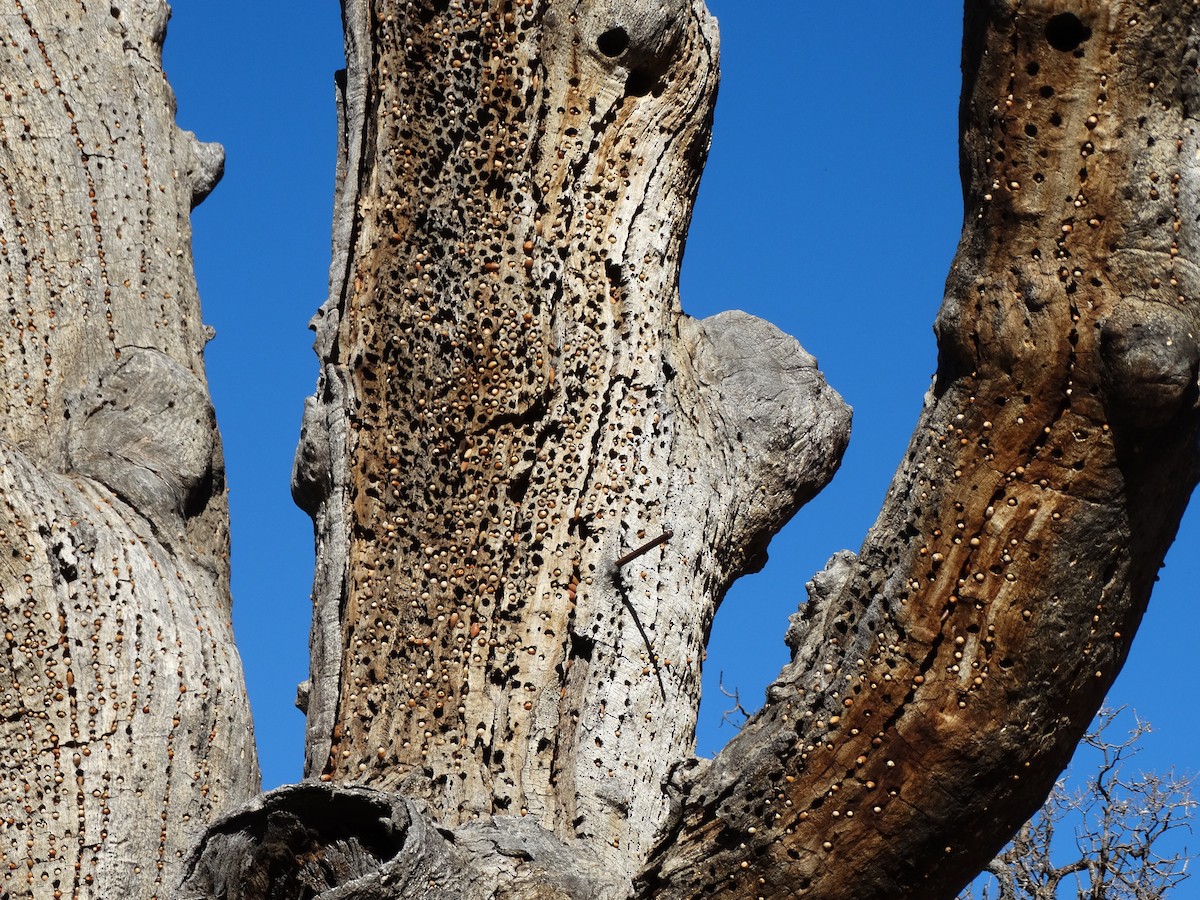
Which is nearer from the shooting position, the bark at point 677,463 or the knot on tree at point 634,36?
the bark at point 677,463

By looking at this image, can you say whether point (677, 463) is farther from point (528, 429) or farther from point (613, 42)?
point (613, 42)

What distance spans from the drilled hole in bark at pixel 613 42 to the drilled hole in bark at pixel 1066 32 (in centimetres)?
152

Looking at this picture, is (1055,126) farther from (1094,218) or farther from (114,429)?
(114,429)

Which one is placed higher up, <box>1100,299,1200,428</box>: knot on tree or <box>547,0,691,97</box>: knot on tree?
<box>547,0,691,97</box>: knot on tree

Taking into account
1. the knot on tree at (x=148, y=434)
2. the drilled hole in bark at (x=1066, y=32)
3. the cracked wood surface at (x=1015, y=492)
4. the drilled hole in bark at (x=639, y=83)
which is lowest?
the cracked wood surface at (x=1015, y=492)

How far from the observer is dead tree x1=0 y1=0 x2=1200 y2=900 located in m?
2.26

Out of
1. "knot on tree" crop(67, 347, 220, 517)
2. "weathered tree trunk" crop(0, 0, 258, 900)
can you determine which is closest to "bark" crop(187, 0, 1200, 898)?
"weathered tree trunk" crop(0, 0, 258, 900)

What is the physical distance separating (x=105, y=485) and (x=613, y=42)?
160 centimetres

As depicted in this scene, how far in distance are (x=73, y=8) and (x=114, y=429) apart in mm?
1270

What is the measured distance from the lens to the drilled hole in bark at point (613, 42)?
362 centimetres

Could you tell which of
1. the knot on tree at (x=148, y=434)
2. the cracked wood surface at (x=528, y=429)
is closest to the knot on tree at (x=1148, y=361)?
the cracked wood surface at (x=528, y=429)

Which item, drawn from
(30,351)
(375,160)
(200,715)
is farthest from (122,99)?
(200,715)

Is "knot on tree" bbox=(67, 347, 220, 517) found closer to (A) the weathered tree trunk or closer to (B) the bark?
(A) the weathered tree trunk

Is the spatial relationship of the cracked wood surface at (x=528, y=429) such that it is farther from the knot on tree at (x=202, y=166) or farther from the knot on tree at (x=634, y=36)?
the knot on tree at (x=202, y=166)
